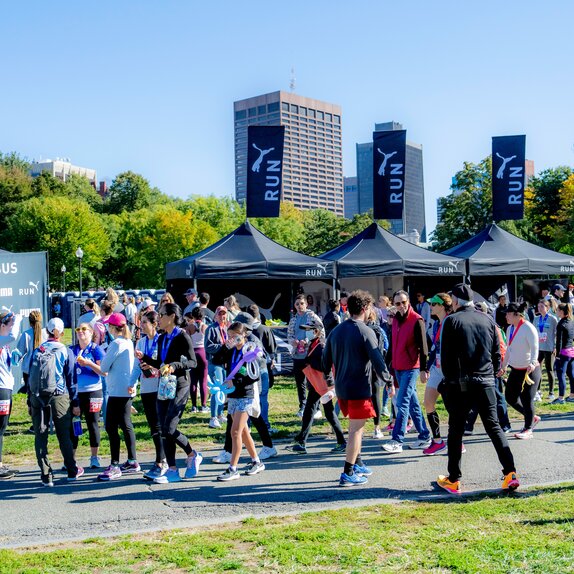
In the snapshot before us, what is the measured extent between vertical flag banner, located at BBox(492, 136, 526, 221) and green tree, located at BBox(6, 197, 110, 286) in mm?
42341

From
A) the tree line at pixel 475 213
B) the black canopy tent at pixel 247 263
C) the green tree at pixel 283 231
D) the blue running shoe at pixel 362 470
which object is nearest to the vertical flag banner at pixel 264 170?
the black canopy tent at pixel 247 263

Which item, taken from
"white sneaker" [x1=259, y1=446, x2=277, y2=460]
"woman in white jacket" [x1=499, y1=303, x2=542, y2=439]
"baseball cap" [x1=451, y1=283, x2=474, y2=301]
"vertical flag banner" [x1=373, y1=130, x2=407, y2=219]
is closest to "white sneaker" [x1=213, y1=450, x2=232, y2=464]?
"white sneaker" [x1=259, y1=446, x2=277, y2=460]

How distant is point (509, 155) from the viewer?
18.6 metres

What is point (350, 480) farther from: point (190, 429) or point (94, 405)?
point (190, 429)

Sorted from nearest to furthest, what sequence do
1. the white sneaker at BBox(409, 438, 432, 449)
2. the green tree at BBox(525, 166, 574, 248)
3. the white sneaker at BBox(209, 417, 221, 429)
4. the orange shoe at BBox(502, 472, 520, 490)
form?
the orange shoe at BBox(502, 472, 520, 490) → the white sneaker at BBox(409, 438, 432, 449) → the white sneaker at BBox(209, 417, 221, 429) → the green tree at BBox(525, 166, 574, 248)

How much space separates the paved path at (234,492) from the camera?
5.52m

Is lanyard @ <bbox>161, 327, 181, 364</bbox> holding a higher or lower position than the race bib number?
higher

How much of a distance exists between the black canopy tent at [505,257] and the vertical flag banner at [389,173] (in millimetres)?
2402

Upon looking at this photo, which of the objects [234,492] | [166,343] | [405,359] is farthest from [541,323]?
[166,343]

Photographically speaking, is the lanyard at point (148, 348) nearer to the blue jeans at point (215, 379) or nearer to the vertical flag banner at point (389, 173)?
the blue jeans at point (215, 379)

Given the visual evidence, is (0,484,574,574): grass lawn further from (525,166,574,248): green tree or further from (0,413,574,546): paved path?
(525,166,574,248): green tree

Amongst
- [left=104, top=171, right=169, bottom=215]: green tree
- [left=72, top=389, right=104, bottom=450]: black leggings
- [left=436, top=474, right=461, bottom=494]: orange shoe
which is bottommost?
[left=436, top=474, right=461, bottom=494]: orange shoe

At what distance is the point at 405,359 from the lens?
7.88 meters

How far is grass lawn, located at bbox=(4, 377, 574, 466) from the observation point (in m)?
8.30
